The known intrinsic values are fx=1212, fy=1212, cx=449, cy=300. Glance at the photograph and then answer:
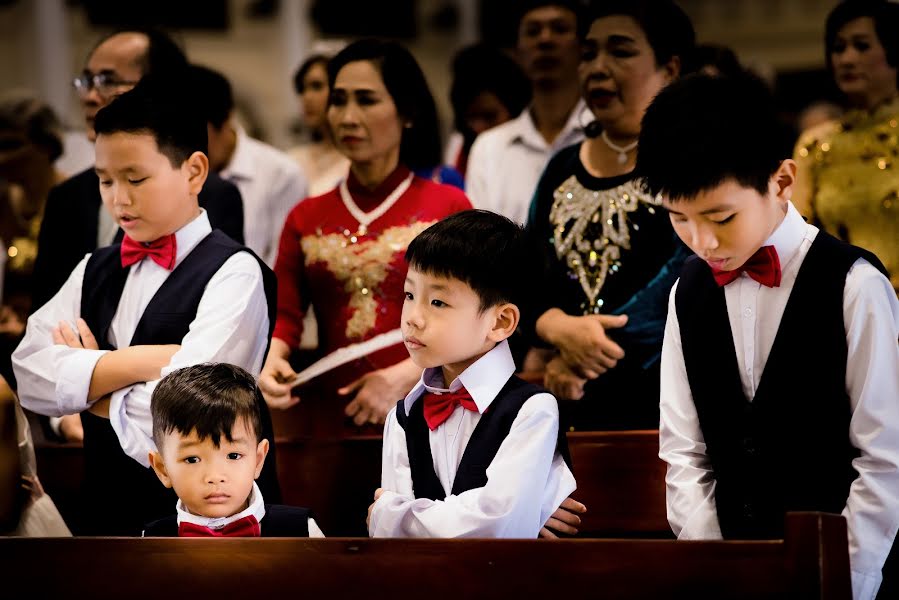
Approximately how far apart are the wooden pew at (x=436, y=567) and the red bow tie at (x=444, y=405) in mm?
359

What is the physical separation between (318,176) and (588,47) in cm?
245

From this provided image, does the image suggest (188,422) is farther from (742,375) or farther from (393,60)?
(393,60)

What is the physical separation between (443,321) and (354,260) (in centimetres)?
98

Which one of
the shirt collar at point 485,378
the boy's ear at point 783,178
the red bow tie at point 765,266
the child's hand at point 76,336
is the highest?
the boy's ear at point 783,178

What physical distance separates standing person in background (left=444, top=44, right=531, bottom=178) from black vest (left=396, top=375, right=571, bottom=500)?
8.70 feet

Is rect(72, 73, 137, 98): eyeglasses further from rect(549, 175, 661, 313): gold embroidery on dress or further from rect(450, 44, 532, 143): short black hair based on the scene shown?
rect(450, 44, 532, 143): short black hair

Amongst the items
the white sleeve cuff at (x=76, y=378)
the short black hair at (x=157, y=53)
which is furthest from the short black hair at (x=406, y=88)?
the white sleeve cuff at (x=76, y=378)

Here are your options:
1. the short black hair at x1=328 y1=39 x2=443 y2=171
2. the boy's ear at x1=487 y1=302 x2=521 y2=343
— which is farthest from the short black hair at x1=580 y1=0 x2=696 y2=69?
the boy's ear at x1=487 y1=302 x2=521 y2=343

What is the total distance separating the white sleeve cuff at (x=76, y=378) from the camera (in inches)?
105

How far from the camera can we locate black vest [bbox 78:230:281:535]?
2.76 meters

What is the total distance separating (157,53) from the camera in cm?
376

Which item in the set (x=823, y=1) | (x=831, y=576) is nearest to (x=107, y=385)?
(x=831, y=576)

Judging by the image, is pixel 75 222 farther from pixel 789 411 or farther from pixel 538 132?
pixel 789 411

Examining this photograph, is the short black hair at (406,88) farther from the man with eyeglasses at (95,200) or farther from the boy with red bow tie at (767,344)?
the boy with red bow tie at (767,344)
